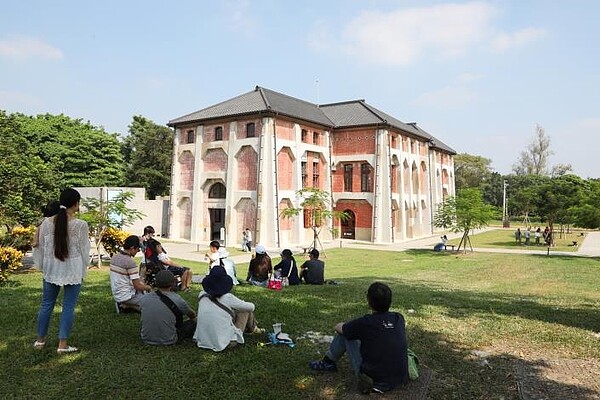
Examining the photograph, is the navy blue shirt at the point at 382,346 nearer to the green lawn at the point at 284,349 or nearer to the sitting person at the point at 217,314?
the green lawn at the point at 284,349

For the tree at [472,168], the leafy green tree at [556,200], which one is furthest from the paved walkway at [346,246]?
the tree at [472,168]

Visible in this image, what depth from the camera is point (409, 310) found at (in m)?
8.49

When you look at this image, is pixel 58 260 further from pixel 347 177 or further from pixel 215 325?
pixel 347 177

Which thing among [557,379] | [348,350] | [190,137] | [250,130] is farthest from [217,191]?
[557,379]

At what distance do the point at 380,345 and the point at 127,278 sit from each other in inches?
179

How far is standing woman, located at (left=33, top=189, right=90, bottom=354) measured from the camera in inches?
206

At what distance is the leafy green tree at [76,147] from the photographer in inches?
1642

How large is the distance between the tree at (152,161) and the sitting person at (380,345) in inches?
1901

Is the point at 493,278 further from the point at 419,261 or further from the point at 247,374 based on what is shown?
the point at 247,374

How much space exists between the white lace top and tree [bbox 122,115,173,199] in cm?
4623

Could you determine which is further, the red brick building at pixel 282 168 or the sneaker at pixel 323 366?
the red brick building at pixel 282 168

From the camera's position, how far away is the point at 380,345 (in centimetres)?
439

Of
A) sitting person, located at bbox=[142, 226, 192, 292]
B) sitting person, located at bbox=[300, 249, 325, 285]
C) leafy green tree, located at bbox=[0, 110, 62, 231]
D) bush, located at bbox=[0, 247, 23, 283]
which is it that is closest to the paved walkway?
leafy green tree, located at bbox=[0, 110, 62, 231]

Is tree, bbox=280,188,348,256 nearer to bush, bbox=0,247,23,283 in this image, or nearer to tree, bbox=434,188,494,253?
tree, bbox=434,188,494,253
